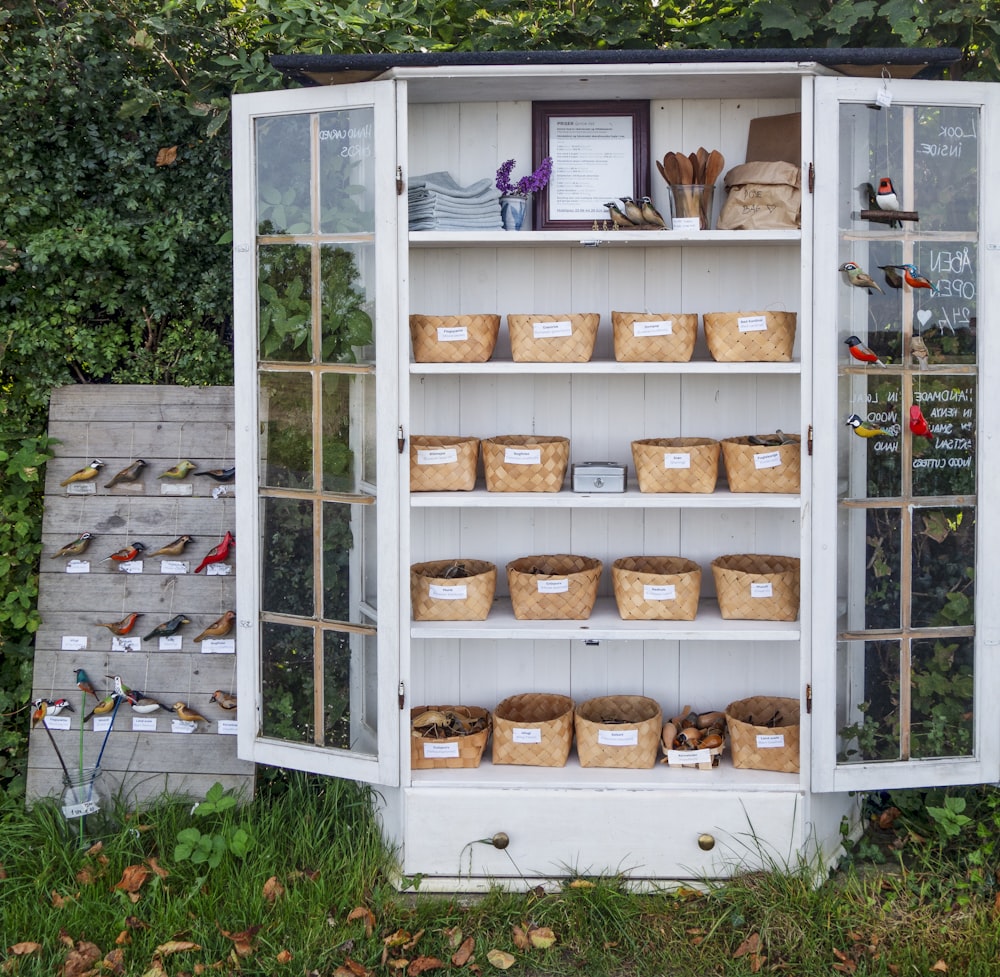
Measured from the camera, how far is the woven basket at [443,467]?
11.4 feet

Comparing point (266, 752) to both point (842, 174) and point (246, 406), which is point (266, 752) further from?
point (842, 174)

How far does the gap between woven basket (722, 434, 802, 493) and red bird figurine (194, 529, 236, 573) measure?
1.89 meters

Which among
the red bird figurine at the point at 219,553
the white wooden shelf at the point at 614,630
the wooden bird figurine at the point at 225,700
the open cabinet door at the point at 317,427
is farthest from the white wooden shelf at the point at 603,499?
the wooden bird figurine at the point at 225,700

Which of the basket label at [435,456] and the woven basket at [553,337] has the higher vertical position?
the woven basket at [553,337]

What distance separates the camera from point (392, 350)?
3281mm

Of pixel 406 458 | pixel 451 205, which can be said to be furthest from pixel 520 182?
pixel 406 458

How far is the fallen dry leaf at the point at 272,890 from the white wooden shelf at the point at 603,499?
131cm

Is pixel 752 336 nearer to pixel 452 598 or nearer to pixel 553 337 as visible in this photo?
pixel 553 337

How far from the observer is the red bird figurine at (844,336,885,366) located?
127 inches

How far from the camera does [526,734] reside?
3539 mm

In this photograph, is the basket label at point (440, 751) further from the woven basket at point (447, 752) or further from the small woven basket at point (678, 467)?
the small woven basket at point (678, 467)

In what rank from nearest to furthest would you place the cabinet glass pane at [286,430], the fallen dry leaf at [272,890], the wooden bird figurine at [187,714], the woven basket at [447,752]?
the fallen dry leaf at [272,890]
the cabinet glass pane at [286,430]
the woven basket at [447,752]
the wooden bird figurine at [187,714]

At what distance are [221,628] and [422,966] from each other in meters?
1.48

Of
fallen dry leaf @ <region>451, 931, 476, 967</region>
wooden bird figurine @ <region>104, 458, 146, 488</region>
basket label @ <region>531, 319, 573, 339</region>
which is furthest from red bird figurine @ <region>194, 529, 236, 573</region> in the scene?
fallen dry leaf @ <region>451, 931, 476, 967</region>
